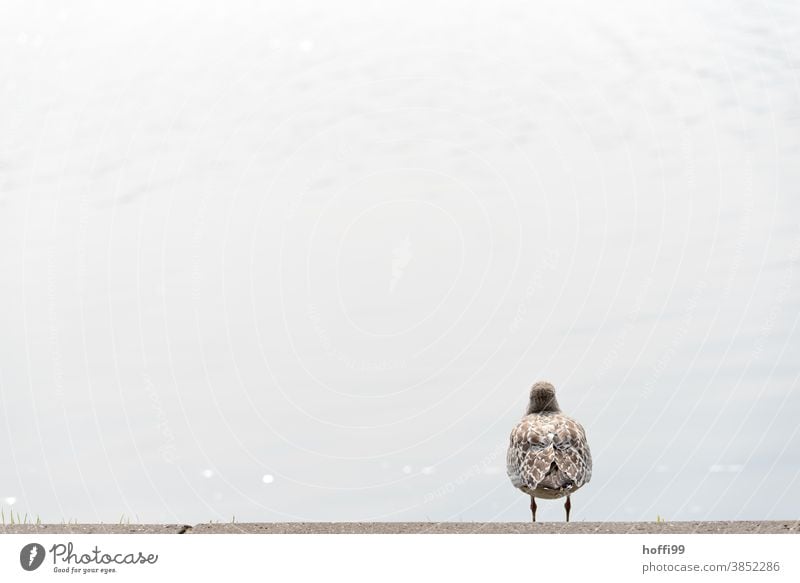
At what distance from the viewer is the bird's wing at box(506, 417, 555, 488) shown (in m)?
10.9

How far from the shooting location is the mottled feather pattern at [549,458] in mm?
10852

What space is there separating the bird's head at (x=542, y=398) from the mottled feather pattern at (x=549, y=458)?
1006 millimetres

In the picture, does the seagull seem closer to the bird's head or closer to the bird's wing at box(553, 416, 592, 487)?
the bird's wing at box(553, 416, 592, 487)

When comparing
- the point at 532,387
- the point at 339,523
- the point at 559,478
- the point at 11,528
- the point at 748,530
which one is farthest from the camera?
the point at 532,387

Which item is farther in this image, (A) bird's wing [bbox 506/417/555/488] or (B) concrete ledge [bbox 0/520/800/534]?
(A) bird's wing [bbox 506/417/555/488]

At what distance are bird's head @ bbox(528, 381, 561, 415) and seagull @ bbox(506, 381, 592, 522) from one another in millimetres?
844

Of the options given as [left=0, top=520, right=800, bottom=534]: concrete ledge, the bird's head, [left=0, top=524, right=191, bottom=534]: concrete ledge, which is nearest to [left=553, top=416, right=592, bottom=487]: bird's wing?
the bird's head

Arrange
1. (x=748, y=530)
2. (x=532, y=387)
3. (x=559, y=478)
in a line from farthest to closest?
(x=532, y=387)
(x=559, y=478)
(x=748, y=530)

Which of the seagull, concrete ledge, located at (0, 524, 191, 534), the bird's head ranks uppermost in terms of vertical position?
the bird's head
